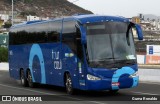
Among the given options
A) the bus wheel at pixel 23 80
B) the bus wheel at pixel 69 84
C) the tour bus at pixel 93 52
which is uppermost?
the tour bus at pixel 93 52

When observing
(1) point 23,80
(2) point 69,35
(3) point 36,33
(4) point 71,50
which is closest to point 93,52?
(4) point 71,50

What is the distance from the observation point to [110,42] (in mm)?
19484

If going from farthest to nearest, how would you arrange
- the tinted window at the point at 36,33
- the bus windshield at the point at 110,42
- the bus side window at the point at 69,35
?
1. the tinted window at the point at 36,33
2. the bus side window at the point at 69,35
3. the bus windshield at the point at 110,42

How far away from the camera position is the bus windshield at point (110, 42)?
19.3 meters

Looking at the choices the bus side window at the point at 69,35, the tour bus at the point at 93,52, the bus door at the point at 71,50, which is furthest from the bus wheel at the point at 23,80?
the bus side window at the point at 69,35

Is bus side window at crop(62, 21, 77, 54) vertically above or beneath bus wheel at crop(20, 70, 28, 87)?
above

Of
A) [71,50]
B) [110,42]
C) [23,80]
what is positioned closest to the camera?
[110,42]

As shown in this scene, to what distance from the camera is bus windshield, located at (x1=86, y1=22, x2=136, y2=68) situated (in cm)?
1930

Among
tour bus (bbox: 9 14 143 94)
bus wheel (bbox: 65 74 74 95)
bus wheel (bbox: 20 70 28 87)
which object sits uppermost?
tour bus (bbox: 9 14 143 94)

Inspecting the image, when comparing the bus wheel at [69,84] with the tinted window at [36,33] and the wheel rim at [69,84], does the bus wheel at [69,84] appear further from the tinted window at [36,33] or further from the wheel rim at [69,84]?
the tinted window at [36,33]

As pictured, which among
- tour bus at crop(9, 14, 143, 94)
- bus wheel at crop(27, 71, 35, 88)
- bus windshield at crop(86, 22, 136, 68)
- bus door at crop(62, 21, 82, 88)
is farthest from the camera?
bus wheel at crop(27, 71, 35, 88)

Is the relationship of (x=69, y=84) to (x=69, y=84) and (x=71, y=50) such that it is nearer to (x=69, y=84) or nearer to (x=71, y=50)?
(x=69, y=84)

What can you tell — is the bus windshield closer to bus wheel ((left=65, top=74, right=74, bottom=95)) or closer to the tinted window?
bus wheel ((left=65, top=74, right=74, bottom=95))

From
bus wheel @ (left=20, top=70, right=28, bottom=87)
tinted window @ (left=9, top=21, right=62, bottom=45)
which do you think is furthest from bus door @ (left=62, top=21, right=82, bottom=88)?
bus wheel @ (left=20, top=70, right=28, bottom=87)
